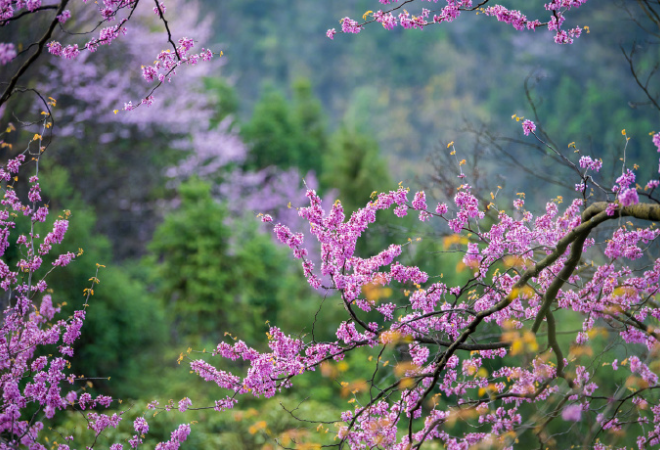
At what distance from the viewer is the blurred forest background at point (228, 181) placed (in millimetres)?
7242

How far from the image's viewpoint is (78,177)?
554 inches

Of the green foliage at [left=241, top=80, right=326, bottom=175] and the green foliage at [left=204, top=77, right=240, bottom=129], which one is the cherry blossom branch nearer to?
the green foliage at [left=241, top=80, right=326, bottom=175]

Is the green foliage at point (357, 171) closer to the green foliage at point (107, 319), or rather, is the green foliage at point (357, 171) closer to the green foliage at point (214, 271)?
the green foliage at point (214, 271)

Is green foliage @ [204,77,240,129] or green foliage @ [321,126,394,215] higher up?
green foliage @ [204,77,240,129]

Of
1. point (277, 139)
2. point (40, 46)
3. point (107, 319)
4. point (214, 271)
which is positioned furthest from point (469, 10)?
point (277, 139)

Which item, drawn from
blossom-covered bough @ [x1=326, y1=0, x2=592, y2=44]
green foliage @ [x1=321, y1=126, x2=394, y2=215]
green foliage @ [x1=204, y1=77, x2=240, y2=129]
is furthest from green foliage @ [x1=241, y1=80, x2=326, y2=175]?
blossom-covered bough @ [x1=326, y1=0, x2=592, y2=44]

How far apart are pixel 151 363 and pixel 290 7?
39479 mm

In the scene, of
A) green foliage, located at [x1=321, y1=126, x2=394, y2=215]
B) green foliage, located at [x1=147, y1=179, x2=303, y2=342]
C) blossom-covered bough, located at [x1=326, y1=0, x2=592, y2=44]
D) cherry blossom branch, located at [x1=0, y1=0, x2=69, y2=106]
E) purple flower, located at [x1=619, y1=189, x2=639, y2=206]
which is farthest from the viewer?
green foliage, located at [x1=321, y1=126, x2=394, y2=215]

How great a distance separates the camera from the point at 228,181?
1792 centimetres

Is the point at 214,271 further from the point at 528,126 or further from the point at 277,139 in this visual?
the point at 277,139

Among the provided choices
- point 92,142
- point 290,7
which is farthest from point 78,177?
point 290,7

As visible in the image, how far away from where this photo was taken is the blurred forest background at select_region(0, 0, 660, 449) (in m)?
7.24

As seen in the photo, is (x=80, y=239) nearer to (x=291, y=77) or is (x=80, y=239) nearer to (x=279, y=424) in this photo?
(x=279, y=424)

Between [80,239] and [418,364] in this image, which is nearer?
[418,364]
